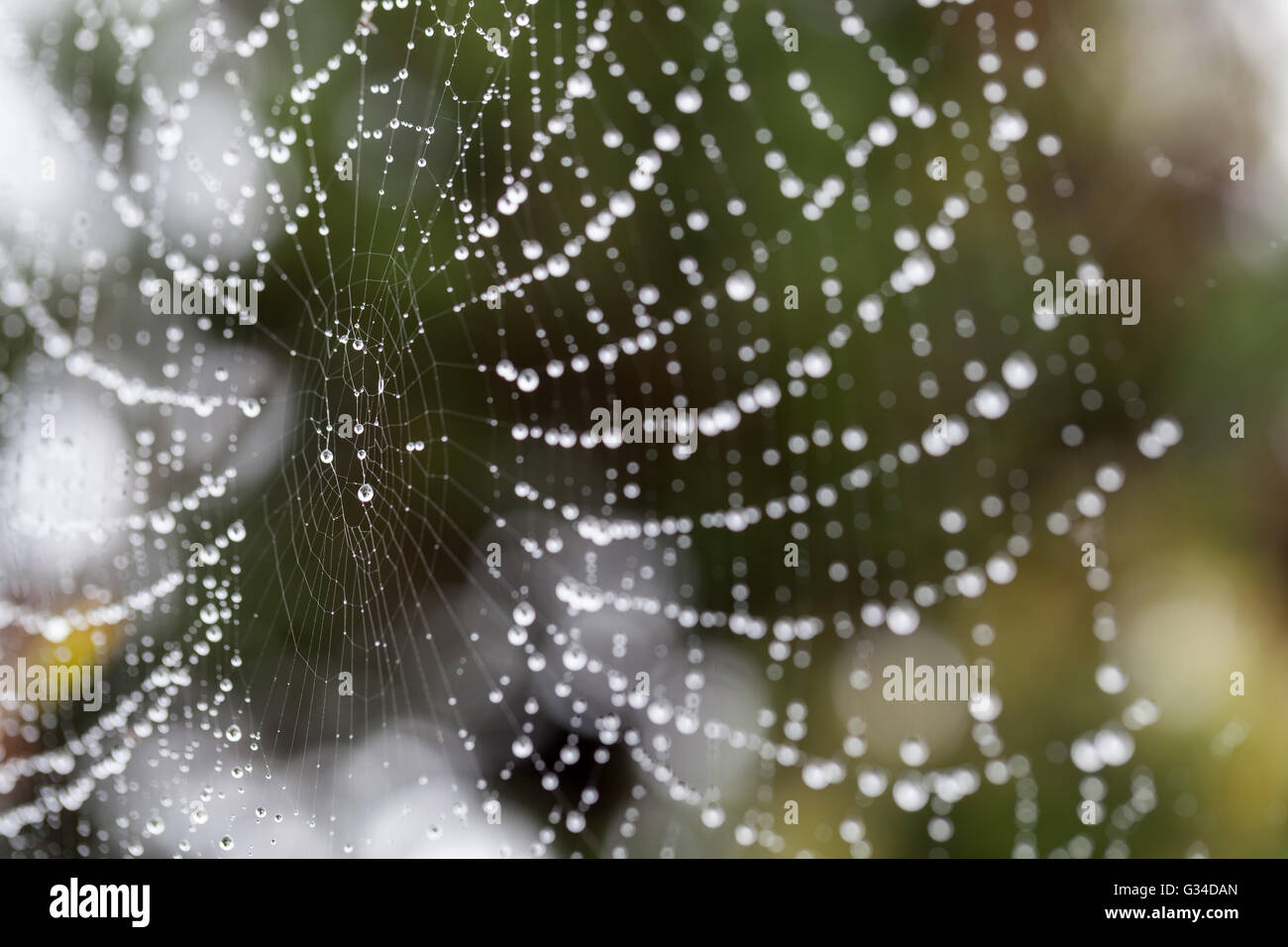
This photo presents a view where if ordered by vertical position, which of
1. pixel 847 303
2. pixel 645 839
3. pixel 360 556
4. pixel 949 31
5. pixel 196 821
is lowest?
pixel 645 839

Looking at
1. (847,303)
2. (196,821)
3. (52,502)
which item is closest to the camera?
(196,821)

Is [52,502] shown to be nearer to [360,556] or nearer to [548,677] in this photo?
[360,556]

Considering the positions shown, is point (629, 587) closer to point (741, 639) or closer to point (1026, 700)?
point (741, 639)

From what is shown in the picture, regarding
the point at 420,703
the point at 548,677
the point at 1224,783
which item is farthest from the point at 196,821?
the point at 1224,783

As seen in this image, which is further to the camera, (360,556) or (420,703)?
(420,703)

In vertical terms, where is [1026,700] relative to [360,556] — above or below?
below
